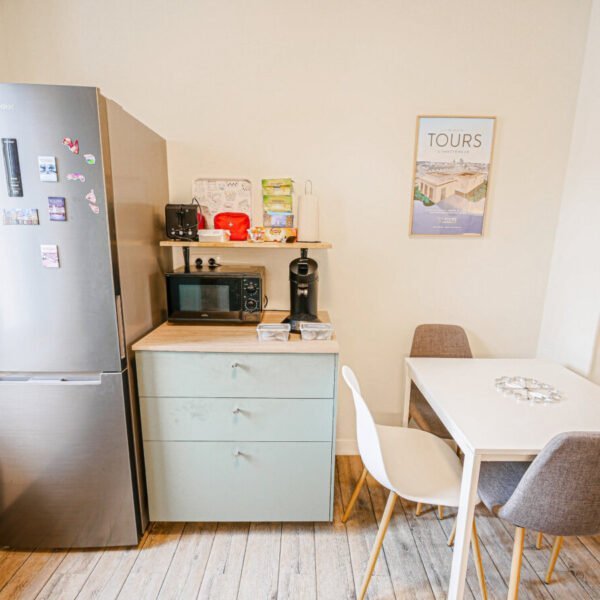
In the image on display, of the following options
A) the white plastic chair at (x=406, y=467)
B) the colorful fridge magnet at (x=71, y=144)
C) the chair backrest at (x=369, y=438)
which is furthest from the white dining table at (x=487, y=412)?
the colorful fridge magnet at (x=71, y=144)

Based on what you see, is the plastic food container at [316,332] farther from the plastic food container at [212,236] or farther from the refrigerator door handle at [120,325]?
the refrigerator door handle at [120,325]

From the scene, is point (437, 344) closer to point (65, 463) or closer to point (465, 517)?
point (465, 517)

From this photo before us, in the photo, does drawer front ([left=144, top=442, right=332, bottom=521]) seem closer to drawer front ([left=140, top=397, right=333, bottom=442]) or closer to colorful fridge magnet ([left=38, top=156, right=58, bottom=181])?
drawer front ([left=140, top=397, right=333, bottom=442])

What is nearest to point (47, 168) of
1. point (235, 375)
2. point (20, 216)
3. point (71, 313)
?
point (20, 216)

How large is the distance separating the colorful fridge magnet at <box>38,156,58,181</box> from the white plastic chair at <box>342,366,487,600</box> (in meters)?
1.28

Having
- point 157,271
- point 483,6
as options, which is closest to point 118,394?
point 157,271

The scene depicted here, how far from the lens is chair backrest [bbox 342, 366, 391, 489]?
1.28 m

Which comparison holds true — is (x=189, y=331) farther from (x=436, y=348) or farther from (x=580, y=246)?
(x=580, y=246)

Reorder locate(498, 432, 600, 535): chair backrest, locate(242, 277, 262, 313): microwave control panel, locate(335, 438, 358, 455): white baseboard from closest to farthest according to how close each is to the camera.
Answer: locate(498, 432, 600, 535): chair backrest
locate(242, 277, 262, 313): microwave control panel
locate(335, 438, 358, 455): white baseboard

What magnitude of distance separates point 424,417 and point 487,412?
55 centimetres

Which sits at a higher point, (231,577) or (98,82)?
(98,82)

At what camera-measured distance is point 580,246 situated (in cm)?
188

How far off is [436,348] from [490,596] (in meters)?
1.06

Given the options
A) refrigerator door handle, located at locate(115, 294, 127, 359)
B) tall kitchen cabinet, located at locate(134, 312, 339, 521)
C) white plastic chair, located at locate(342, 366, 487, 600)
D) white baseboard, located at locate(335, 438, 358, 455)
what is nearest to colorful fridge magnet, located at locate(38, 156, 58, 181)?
Answer: refrigerator door handle, located at locate(115, 294, 127, 359)
